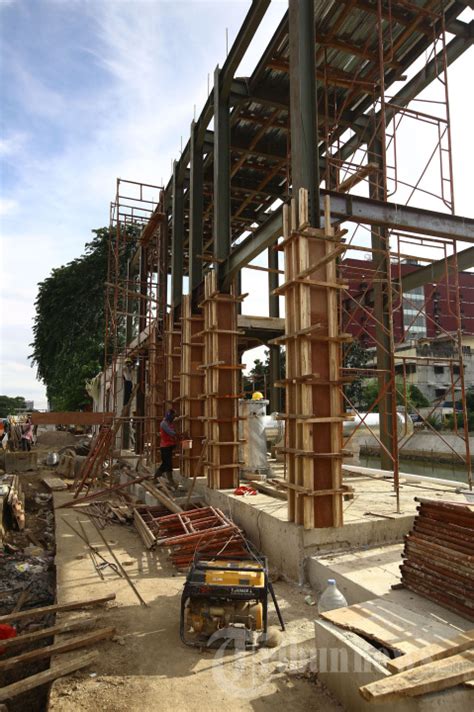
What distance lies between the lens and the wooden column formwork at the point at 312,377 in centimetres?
638

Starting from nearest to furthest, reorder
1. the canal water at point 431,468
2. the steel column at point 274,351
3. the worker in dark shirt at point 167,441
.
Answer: the worker in dark shirt at point 167,441, the steel column at point 274,351, the canal water at point 431,468

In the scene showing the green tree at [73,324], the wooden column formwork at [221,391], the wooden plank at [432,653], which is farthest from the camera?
the green tree at [73,324]

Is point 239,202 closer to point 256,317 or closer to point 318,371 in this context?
point 256,317

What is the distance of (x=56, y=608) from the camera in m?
5.30

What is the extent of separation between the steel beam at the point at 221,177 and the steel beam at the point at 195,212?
1886 mm

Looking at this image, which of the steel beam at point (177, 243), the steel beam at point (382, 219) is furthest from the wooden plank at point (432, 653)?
the steel beam at point (177, 243)

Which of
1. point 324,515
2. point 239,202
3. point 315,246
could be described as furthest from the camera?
point 239,202

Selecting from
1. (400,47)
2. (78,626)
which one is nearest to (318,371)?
(78,626)

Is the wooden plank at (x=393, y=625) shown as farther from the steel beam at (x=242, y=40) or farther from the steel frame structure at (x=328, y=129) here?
the steel beam at (x=242, y=40)

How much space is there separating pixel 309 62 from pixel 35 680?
8.76 metres

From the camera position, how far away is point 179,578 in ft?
21.9

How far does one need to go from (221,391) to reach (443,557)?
6.18 m

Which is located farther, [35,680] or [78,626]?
[78,626]

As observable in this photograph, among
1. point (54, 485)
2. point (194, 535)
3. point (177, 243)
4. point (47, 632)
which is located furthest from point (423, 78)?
point (54, 485)
